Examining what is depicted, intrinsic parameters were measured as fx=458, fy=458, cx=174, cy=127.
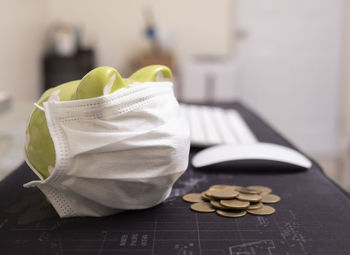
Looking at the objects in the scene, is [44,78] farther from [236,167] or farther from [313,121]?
[236,167]

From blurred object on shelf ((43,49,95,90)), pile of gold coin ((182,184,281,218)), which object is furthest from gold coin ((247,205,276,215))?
blurred object on shelf ((43,49,95,90))

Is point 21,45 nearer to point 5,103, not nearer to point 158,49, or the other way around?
point 158,49

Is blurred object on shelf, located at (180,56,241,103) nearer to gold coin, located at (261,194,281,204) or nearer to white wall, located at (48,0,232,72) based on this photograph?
white wall, located at (48,0,232,72)

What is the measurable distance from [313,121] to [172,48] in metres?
1.39

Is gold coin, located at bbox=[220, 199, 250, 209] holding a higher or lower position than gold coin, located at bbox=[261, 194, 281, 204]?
higher

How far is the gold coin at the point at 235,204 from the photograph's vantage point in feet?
2.89

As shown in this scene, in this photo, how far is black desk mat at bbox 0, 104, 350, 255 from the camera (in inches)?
29.2

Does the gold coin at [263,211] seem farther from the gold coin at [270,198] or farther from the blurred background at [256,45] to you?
the blurred background at [256,45]

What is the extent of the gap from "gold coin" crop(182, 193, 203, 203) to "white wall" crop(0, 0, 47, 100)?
2080 mm

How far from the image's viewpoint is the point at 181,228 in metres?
0.82

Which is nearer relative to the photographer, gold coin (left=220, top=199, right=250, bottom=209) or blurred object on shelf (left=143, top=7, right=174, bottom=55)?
gold coin (left=220, top=199, right=250, bottom=209)

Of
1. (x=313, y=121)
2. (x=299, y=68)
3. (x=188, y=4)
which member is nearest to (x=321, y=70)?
(x=299, y=68)

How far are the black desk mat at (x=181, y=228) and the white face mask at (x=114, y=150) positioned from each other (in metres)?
0.05

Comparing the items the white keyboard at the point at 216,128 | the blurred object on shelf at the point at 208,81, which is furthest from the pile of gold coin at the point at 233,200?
the blurred object on shelf at the point at 208,81
